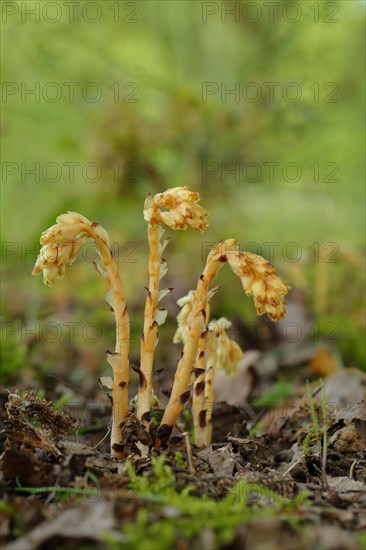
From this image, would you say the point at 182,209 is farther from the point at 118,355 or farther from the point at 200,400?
the point at 200,400

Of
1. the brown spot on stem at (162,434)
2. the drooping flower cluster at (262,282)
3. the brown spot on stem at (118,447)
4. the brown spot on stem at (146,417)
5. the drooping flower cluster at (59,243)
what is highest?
the drooping flower cluster at (59,243)

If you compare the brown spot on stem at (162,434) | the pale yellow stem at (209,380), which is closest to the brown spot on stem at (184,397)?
the brown spot on stem at (162,434)

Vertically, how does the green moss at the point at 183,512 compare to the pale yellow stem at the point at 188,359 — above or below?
below

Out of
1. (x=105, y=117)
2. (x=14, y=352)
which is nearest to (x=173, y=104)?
(x=105, y=117)

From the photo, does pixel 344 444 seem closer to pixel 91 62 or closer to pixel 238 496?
pixel 238 496

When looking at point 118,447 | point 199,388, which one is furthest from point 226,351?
point 118,447

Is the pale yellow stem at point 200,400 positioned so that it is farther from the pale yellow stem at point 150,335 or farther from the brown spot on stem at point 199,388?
the pale yellow stem at point 150,335

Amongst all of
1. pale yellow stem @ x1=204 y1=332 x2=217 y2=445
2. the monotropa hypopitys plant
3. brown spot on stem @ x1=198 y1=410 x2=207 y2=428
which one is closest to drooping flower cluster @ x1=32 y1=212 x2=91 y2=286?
the monotropa hypopitys plant
